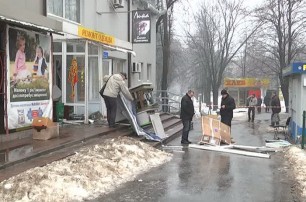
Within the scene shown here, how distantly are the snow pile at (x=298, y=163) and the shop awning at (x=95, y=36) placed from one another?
6707mm

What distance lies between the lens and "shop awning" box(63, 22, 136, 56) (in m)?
12.1

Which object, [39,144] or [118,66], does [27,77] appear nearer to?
[39,144]

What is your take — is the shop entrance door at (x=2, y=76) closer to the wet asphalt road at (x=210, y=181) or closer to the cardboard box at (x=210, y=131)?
the wet asphalt road at (x=210, y=181)

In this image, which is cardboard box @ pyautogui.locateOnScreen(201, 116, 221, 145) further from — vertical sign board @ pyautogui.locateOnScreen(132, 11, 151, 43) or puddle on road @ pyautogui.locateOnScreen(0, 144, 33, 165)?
vertical sign board @ pyautogui.locateOnScreen(132, 11, 151, 43)

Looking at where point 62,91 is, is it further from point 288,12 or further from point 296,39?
point 296,39

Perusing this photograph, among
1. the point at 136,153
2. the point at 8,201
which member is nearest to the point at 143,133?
the point at 136,153

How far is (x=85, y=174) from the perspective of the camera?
7715mm

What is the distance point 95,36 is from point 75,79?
196 centimetres

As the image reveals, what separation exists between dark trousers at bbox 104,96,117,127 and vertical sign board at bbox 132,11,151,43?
7225 millimetres

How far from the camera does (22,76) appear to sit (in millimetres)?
10539

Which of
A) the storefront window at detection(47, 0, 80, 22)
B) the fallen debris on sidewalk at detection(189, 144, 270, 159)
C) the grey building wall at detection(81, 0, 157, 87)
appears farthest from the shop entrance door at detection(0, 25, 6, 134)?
the grey building wall at detection(81, 0, 157, 87)

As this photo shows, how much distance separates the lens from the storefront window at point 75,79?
49.5 ft

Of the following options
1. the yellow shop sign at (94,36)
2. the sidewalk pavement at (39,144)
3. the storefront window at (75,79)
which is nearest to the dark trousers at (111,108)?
the sidewalk pavement at (39,144)

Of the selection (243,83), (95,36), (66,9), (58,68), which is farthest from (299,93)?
(243,83)
